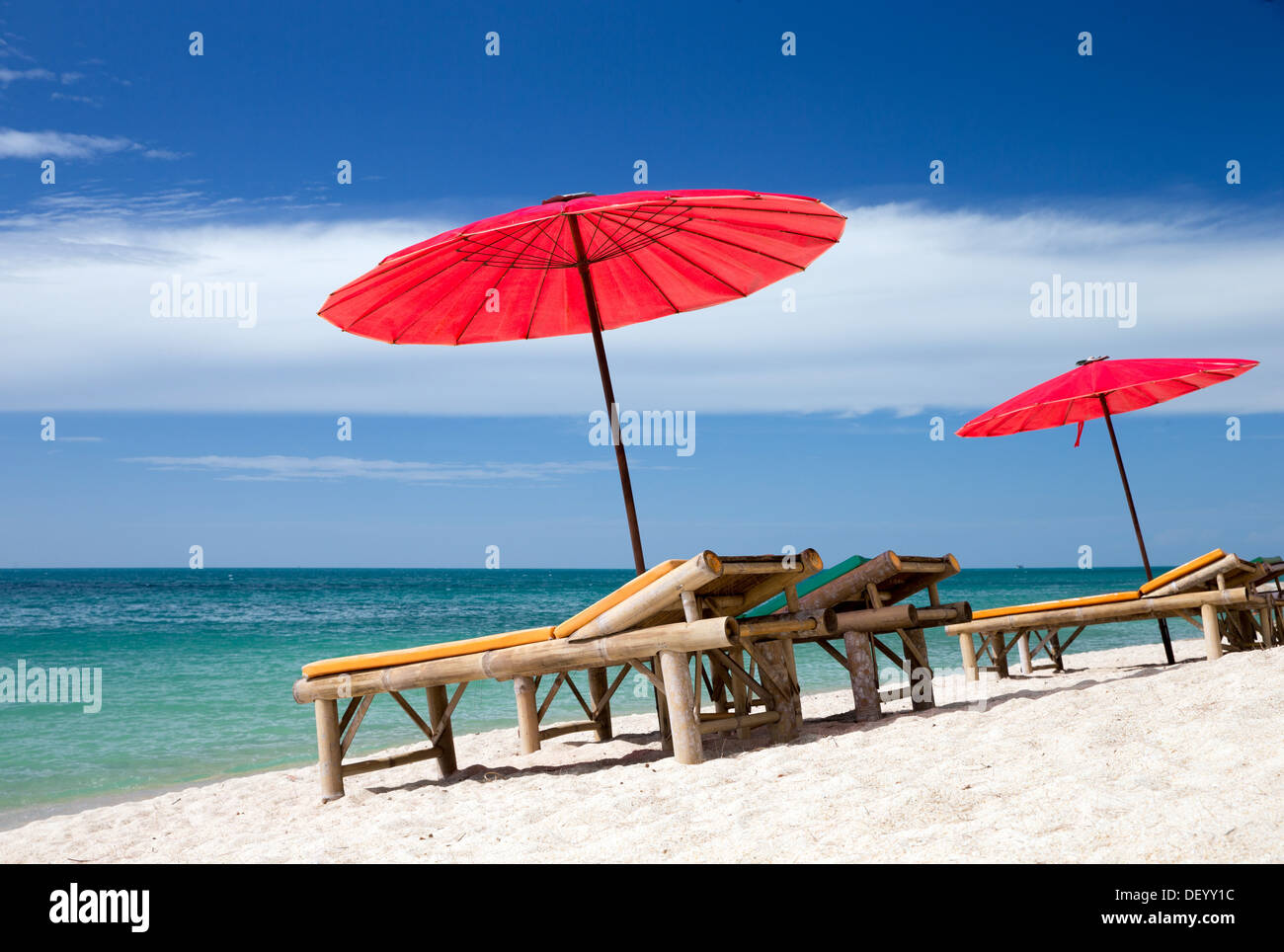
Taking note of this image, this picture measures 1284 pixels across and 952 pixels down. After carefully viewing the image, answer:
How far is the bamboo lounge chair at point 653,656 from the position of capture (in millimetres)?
4805

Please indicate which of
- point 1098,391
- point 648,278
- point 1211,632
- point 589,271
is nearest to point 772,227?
point 648,278

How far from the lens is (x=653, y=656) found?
4.98 metres

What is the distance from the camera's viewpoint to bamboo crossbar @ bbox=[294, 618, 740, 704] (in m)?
4.74

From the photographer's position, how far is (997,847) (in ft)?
9.26

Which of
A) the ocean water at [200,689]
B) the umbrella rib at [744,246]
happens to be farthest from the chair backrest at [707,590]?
the ocean water at [200,689]

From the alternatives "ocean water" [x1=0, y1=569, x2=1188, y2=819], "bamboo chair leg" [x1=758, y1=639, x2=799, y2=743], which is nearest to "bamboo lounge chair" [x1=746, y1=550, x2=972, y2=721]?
"bamboo chair leg" [x1=758, y1=639, x2=799, y2=743]

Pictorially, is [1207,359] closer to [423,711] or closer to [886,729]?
[886,729]

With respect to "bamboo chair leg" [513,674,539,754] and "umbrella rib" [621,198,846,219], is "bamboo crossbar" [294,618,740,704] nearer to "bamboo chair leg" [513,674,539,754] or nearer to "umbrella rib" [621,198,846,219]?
"bamboo chair leg" [513,674,539,754]

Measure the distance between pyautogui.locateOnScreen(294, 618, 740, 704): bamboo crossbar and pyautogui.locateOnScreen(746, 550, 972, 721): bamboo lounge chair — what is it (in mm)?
1032

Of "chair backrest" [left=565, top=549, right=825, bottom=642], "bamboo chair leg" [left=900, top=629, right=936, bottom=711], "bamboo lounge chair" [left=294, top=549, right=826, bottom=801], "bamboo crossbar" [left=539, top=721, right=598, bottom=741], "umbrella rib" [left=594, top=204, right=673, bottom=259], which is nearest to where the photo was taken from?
"chair backrest" [left=565, top=549, right=825, bottom=642]

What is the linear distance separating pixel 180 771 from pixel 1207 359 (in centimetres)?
995

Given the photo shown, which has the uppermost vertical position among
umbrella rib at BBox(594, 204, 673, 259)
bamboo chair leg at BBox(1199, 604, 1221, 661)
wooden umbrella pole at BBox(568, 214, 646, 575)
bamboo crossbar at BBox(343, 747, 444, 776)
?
umbrella rib at BBox(594, 204, 673, 259)

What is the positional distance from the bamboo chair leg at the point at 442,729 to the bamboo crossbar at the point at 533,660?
638mm
